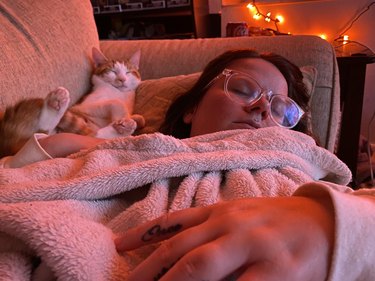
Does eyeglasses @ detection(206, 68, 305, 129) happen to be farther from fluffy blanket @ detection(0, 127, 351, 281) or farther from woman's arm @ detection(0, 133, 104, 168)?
woman's arm @ detection(0, 133, 104, 168)

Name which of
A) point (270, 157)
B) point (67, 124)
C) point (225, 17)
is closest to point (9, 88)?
point (67, 124)

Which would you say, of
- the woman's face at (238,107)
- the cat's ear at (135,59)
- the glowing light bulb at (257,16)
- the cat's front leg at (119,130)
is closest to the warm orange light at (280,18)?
the glowing light bulb at (257,16)

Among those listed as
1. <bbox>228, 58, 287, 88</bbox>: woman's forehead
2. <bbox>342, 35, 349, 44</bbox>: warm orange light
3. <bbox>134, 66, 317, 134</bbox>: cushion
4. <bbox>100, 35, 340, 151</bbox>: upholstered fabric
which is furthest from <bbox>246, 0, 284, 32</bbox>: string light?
<bbox>228, 58, 287, 88</bbox>: woman's forehead

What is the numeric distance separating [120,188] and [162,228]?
0.41 feet

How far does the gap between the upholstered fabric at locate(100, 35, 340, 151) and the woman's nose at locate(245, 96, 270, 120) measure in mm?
373

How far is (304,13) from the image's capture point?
2365 mm

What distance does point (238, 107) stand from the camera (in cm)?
87

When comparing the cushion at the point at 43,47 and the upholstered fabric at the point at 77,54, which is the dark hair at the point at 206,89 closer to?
the upholstered fabric at the point at 77,54

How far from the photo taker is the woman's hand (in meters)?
0.34

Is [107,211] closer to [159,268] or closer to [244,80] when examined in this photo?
[159,268]

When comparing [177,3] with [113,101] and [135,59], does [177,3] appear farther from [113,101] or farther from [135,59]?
[113,101]

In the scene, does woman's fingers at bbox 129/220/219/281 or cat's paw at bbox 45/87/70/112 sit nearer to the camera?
woman's fingers at bbox 129/220/219/281

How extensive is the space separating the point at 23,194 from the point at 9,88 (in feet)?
1.86

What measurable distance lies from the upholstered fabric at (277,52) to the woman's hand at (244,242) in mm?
859
